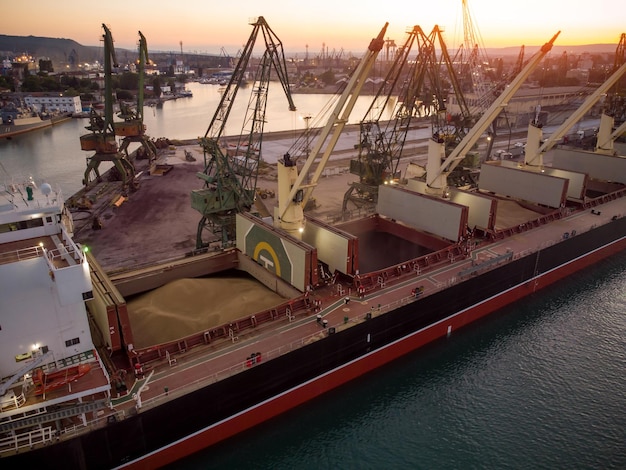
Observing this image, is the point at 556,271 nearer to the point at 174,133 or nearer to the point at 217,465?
the point at 217,465

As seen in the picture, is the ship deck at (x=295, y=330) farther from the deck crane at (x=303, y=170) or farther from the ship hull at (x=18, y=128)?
the ship hull at (x=18, y=128)

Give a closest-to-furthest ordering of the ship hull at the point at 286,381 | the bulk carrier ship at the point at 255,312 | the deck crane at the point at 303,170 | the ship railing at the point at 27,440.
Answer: the ship railing at the point at 27,440 → the bulk carrier ship at the point at 255,312 → the ship hull at the point at 286,381 → the deck crane at the point at 303,170

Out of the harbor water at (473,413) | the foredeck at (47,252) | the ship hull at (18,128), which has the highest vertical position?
the foredeck at (47,252)

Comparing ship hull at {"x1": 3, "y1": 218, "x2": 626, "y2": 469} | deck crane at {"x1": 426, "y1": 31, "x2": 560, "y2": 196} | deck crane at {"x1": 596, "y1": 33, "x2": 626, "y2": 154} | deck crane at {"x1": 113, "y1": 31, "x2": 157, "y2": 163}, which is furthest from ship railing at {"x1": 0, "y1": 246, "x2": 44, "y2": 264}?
deck crane at {"x1": 596, "y1": 33, "x2": 626, "y2": 154}

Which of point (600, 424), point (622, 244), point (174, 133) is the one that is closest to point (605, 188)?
point (622, 244)

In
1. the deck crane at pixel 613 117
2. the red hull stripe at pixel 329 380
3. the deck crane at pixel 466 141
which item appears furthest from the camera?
the deck crane at pixel 613 117

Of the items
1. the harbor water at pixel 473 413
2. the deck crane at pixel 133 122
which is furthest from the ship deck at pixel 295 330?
the deck crane at pixel 133 122

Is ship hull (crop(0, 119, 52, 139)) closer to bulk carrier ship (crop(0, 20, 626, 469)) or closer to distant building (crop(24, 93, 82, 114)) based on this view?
distant building (crop(24, 93, 82, 114))

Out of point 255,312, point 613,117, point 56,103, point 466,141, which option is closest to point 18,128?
point 56,103
